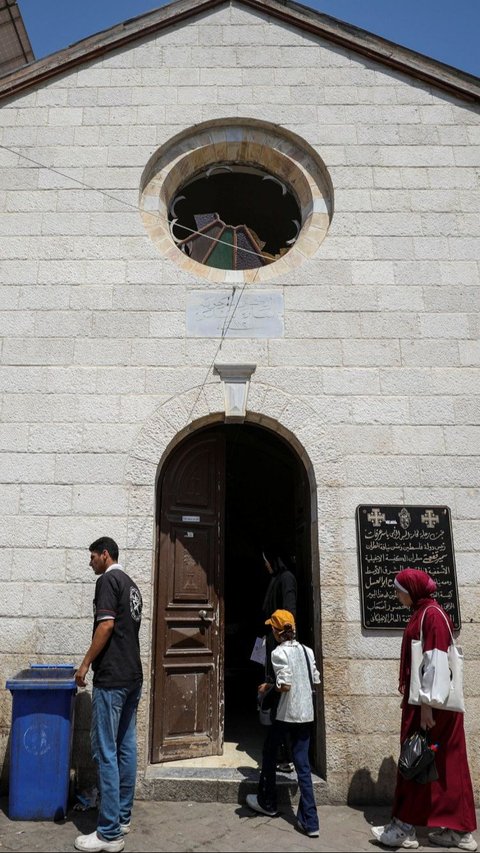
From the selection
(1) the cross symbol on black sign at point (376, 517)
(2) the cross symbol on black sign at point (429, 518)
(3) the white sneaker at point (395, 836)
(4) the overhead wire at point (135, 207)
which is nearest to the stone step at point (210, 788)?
(3) the white sneaker at point (395, 836)

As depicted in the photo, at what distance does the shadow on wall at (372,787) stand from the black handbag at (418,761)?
87 cm

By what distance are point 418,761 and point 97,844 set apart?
2.02 meters

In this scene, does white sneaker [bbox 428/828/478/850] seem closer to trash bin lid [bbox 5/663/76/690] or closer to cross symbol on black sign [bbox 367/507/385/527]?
cross symbol on black sign [bbox 367/507/385/527]

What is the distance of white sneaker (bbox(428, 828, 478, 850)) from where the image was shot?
12.8 feet

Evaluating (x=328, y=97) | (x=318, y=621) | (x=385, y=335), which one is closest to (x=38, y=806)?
(x=318, y=621)

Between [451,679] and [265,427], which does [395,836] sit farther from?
[265,427]

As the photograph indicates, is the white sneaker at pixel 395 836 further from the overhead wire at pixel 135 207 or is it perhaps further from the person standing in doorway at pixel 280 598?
the overhead wire at pixel 135 207

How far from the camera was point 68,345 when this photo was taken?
18.2 feet

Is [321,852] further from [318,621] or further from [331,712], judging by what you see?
[318,621]

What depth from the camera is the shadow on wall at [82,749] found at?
462 cm

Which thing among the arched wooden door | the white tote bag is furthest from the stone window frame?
the white tote bag

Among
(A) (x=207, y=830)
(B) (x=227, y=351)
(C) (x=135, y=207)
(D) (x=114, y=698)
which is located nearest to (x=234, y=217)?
(C) (x=135, y=207)

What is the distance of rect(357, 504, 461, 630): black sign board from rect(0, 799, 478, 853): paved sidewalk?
137 cm

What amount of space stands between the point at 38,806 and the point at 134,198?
5085 millimetres
